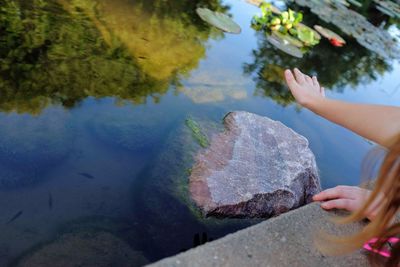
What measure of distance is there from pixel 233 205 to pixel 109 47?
5.25 ft

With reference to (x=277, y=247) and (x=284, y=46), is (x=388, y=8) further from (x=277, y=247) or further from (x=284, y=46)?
(x=277, y=247)

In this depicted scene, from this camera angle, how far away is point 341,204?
1.58m

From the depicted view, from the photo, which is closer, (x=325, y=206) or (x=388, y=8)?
(x=325, y=206)

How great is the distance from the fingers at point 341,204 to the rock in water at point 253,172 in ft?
1.51

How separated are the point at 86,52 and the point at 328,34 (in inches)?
139

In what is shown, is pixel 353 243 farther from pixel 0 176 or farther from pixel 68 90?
pixel 68 90

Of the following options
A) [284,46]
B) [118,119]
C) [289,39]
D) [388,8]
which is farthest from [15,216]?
[388,8]

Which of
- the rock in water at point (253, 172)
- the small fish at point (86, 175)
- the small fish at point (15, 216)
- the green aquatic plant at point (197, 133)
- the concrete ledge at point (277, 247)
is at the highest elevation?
the concrete ledge at point (277, 247)

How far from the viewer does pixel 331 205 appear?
1586mm

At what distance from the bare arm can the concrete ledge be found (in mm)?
436

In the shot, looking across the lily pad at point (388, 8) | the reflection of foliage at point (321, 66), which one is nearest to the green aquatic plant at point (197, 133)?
the reflection of foliage at point (321, 66)

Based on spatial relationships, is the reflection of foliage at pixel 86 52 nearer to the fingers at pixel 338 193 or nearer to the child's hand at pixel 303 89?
the child's hand at pixel 303 89

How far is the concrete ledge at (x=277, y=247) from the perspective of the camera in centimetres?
122

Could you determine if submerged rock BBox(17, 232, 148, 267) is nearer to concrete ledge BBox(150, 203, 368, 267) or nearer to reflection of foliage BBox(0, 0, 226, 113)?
concrete ledge BBox(150, 203, 368, 267)
